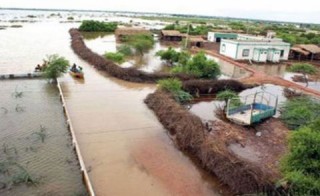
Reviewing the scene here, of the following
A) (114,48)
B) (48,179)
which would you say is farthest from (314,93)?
(114,48)

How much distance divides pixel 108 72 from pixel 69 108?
8685 mm

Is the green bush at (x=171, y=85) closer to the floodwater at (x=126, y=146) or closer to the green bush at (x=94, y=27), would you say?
the floodwater at (x=126, y=146)

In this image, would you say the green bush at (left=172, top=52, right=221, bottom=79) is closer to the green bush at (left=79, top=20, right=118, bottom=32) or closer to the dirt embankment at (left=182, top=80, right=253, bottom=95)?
the dirt embankment at (left=182, top=80, right=253, bottom=95)

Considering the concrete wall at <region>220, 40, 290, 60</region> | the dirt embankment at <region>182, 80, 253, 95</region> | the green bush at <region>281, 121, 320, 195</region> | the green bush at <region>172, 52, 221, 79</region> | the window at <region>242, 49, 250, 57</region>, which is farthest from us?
the window at <region>242, 49, 250, 57</region>

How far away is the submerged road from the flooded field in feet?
2.16

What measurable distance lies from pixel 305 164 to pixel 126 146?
7162 millimetres

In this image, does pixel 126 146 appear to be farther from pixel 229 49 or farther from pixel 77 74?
pixel 229 49

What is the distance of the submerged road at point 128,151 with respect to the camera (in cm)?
1017

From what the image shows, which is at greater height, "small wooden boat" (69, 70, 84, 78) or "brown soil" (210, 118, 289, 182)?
"small wooden boat" (69, 70, 84, 78)

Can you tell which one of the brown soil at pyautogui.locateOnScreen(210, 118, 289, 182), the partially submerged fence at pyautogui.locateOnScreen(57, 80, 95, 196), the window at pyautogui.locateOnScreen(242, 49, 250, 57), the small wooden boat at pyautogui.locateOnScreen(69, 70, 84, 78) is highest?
the window at pyautogui.locateOnScreen(242, 49, 250, 57)

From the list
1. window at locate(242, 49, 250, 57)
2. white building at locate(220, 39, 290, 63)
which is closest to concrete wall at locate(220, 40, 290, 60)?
white building at locate(220, 39, 290, 63)

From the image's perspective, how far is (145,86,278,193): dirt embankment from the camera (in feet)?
31.7

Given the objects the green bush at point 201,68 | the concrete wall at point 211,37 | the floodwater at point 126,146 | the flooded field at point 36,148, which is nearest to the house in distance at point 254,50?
the green bush at point 201,68

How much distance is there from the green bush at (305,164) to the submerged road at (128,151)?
10.2ft
